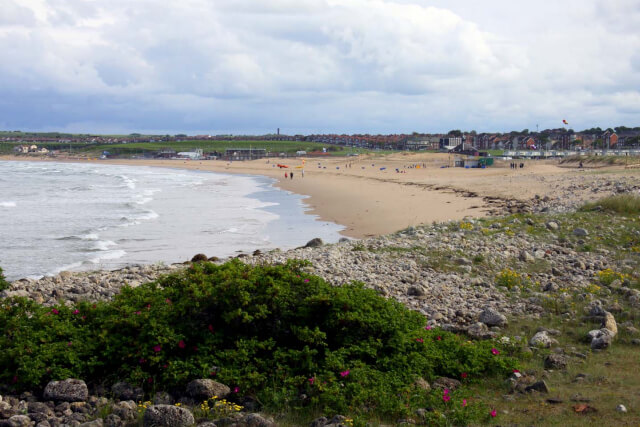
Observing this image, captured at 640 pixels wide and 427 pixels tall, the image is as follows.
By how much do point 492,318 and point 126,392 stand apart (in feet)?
17.5

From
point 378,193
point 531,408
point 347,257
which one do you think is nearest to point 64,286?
point 347,257

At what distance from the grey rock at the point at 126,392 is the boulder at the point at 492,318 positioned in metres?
5.11

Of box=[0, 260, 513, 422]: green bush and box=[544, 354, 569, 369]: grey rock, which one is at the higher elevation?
box=[0, 260, 513, 422]: green bush

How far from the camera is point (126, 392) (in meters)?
5.77

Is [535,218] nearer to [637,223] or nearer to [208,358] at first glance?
[637,223]

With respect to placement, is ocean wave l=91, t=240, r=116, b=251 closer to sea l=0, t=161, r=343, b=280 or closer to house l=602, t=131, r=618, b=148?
sea l=0, t=161, r=343, b=280

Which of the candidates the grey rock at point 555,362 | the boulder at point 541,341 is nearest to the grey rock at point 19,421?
the grey rock at point 555,362

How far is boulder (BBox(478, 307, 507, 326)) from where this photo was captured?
8539 millimetres

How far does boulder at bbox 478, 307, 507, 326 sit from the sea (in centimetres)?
1024

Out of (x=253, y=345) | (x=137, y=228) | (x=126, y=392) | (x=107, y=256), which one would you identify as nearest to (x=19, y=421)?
(x=126, y=392)

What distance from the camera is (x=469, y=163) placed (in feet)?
261

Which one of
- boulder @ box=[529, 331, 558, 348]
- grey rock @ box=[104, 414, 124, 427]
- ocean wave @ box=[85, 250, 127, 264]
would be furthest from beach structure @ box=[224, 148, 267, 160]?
grey rock @ box=[104, 414, 124, 427]

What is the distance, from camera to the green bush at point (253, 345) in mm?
5773

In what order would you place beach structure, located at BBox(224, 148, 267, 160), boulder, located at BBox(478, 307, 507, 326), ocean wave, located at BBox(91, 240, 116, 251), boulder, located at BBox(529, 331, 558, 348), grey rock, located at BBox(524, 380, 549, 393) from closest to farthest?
grey rock, located at BBox(524, 380, 549, 393)
boulder, located at BBox(529, 331, 558, 348)
boulder, located at BBox(478, 307, 507, 326)
ocean wave, located at BBox(91, 240, 116, 251)
beach structure, located at BBox(224, 148, 267, 160)
